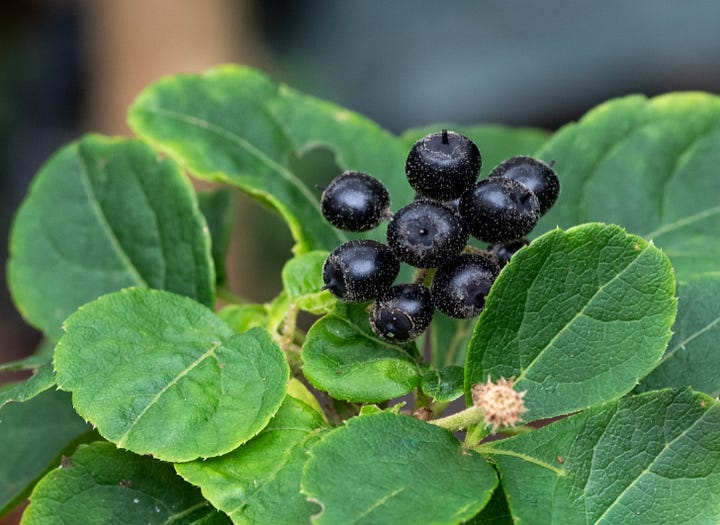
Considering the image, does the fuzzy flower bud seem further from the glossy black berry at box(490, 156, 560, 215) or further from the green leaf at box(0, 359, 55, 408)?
the green leaf at box(0, 359, 55, 408)

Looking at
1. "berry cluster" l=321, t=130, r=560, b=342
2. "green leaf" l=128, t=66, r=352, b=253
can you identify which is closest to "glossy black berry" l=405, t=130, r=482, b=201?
"berry cluster" l=321, t=130, r=560, b=342

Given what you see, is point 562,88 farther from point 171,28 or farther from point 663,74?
point 171,28

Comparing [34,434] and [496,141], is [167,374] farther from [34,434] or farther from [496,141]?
[496,141]

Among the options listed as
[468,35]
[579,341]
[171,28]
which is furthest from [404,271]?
[468,35]

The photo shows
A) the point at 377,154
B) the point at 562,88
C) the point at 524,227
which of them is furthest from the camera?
the point at 562,88

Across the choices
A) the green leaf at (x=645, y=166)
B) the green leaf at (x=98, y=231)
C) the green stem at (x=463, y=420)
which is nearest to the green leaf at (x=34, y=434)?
the green leaf at (x=98, y=231)

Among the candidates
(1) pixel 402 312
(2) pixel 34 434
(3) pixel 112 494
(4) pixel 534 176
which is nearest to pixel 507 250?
(4) pixel 534 176
